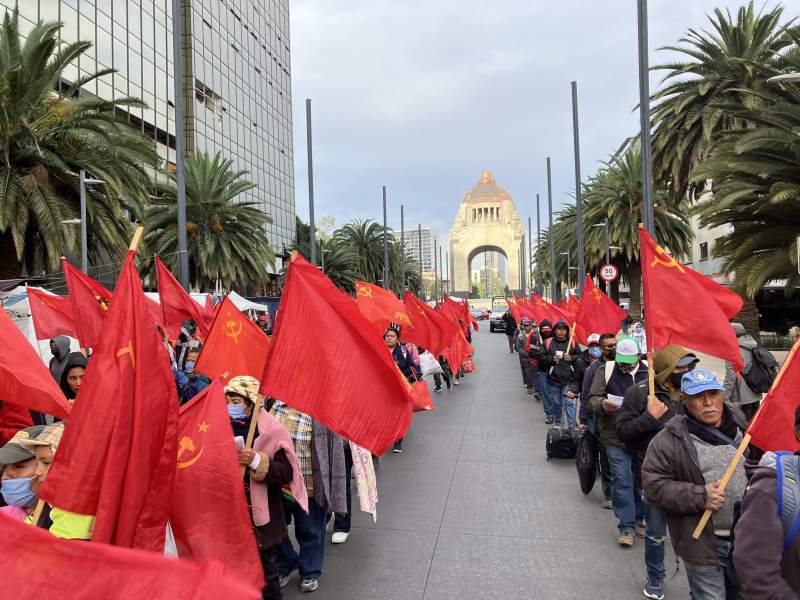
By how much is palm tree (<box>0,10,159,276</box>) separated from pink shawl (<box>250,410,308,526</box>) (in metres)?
14.3

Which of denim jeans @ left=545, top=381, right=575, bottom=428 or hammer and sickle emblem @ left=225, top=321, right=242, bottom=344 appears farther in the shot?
denim jeans @ left=545, top=381, right=575, bottom=428

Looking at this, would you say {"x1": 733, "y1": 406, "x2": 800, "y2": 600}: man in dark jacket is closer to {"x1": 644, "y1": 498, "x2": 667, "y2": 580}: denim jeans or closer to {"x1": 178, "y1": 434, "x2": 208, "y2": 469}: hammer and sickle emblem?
{"x1": 644, "y1": 498, "x2": 667, "y2": 580}: denim jeans

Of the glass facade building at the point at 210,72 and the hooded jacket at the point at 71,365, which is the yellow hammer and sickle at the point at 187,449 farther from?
the glass facade building at the point at 210,72

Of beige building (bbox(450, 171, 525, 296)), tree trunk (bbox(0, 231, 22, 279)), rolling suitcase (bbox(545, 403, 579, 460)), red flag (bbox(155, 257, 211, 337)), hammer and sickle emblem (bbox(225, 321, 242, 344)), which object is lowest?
rolling suitcase (bbox(545, 403, 579, 460))

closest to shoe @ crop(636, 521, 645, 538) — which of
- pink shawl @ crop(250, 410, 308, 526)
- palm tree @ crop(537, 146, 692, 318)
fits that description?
pink shawl @ crop(250, 410, 308, 526)

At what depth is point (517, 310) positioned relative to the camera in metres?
23.8

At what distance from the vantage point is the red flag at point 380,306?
12.1m

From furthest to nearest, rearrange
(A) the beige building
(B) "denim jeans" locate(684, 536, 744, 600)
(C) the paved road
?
1. (A) the beige building
2. (C) the paved road
3. (B) "denim jeans" locate(684, 536, 744, 600)

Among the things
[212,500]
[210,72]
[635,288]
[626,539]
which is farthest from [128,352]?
[210,72]

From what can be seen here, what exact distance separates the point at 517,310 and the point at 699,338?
1843 cm

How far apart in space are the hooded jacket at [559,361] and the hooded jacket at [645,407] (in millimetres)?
4079

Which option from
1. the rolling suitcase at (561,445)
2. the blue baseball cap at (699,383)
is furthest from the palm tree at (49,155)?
the blue baseball cap at (699,383)

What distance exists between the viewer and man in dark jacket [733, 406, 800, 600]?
2.44m

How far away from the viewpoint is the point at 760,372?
7285 mm
